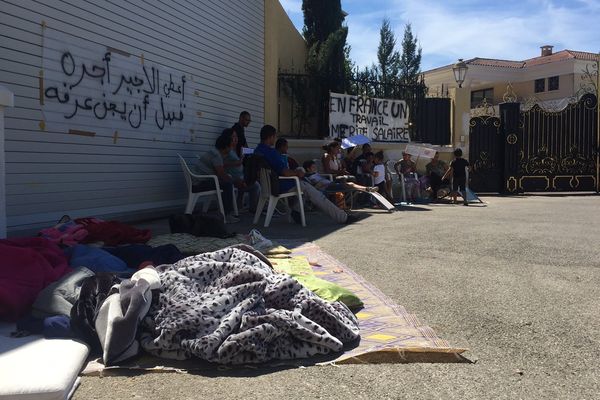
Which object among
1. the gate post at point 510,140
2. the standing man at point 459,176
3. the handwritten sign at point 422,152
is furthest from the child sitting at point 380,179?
the gate post at point 510,140

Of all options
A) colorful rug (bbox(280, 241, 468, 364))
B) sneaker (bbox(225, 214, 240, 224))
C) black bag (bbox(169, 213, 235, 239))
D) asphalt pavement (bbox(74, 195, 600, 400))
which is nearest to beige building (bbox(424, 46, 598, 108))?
sneaker (bbox(225, 214, 240, 224))

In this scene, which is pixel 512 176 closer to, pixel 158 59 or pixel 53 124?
pixel 158 59

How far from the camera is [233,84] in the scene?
1138 cm

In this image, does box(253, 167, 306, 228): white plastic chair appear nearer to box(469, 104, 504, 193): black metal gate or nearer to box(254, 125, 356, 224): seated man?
box(254, 125, 356, 224): seated man

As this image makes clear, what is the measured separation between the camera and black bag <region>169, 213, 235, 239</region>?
6.22 meters

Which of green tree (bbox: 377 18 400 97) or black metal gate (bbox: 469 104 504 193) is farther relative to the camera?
green tree (bbox: 377 18 400 97)

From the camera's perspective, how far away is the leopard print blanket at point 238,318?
2.74 metres

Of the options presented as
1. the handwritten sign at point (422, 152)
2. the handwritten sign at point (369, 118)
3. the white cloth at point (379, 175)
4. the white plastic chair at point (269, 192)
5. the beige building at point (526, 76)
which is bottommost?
the white plastic chair at point (269, 192)

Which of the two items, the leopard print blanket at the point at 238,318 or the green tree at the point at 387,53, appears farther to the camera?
the green tree at the point at 387,53

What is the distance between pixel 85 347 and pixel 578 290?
11.9 feet

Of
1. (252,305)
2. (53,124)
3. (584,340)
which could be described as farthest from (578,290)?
(53,124)

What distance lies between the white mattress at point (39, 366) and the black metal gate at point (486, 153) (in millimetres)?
15532

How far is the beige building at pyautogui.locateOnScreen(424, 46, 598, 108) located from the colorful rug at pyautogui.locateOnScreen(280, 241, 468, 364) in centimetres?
3274

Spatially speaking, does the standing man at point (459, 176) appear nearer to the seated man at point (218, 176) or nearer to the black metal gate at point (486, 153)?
the black metal gate at point (486, 153)
